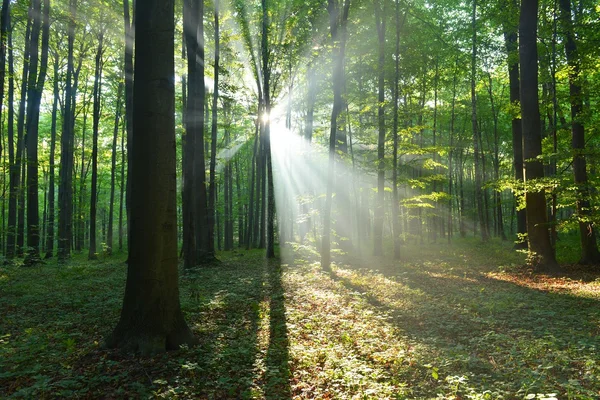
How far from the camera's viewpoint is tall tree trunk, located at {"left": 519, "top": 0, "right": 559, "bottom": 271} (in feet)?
33.6

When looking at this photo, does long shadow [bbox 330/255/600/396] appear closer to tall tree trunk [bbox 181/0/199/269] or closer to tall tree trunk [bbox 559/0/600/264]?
tall tree trunk [bbox 559/0/600/264]

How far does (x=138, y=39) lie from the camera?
5.05 m

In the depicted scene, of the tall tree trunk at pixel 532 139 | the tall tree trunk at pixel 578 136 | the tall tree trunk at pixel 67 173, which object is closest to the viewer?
the tall tree trunk at pixel 578 136

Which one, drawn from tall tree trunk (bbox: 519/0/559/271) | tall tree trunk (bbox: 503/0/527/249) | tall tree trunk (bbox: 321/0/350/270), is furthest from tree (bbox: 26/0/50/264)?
tall tree trunk (bbox: 503/0/527/249)

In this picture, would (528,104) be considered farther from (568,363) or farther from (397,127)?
(568,363)

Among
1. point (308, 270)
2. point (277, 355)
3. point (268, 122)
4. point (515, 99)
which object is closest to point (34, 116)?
point (268, 122)

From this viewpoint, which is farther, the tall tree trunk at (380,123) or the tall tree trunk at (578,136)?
the tall tree trunk at (380,123)

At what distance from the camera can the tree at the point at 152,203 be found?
15.9 ft

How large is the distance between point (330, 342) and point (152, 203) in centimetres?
347

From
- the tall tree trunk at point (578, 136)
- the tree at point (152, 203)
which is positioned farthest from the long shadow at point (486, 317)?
the tree at point (152, 203)

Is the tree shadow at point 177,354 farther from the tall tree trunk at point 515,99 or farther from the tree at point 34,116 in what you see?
the tall tree trunk at point 515,99

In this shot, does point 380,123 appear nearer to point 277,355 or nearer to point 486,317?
point 486,317

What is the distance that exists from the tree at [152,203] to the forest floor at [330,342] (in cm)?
44

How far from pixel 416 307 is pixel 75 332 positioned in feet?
21.9
